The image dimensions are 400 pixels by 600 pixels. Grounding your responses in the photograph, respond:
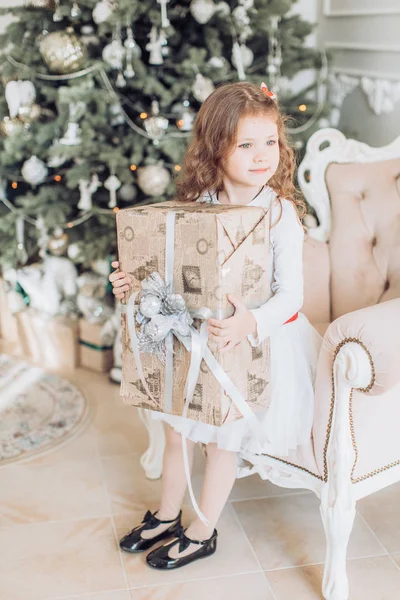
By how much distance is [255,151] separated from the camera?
1.66 metres

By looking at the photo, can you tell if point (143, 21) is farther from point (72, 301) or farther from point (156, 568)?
point (156, 568)

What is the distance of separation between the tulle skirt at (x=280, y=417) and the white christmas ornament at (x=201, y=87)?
117 cm

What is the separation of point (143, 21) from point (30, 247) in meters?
1.04

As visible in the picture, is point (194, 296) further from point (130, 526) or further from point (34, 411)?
point (34, 411)

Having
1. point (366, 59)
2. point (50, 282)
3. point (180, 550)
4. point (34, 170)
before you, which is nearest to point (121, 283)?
point (180, 550)

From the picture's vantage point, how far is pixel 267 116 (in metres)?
1.67

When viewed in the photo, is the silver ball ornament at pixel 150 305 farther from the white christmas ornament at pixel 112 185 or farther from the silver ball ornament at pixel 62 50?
the silver ball ornament at pixel 62 50

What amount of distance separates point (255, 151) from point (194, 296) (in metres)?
0.38

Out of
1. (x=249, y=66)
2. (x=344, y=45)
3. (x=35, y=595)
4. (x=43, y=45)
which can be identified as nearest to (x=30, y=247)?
(x=43, y=45)

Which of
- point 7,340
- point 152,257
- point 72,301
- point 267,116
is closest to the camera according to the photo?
point 152,257

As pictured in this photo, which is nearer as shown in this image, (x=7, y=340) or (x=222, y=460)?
(x=222, y=460)

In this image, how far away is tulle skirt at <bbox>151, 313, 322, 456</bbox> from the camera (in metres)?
1.70

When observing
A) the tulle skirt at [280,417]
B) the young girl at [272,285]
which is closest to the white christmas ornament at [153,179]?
the young girl at [272,285]

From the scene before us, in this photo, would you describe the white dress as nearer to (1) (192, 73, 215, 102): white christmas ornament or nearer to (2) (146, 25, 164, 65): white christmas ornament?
(1) (192, 73, 215, 102): white christmas ornament
